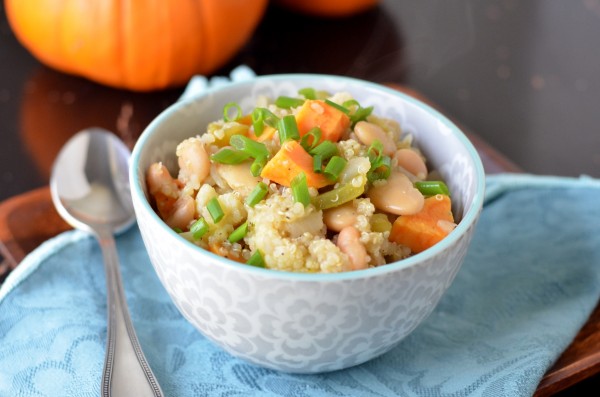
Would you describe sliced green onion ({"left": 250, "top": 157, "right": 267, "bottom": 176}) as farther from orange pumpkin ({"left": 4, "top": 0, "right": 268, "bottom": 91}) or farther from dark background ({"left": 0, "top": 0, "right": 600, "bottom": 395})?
orange pumpkin ({"left": 4, "top": 0, "right": 268, "bottom": 91})

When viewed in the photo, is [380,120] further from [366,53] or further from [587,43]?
[587,43]

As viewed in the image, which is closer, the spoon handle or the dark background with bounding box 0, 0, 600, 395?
the spoon handle

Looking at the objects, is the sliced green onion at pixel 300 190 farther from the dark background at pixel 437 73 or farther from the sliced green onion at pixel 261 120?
the dark background at pixel 437 73

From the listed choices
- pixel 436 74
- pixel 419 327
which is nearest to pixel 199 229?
pixel 419 327

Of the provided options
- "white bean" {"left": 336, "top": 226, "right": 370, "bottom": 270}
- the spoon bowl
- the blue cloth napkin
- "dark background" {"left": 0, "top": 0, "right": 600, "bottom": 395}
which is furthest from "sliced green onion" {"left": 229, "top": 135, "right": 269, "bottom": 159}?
"dark background" {"left": 0, "top": 0, "right": 600, "bottom": 395}

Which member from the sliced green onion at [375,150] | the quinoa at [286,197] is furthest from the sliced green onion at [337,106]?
the sliced green onion at [375,150]

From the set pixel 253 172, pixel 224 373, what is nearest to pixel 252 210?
pixel 253 172

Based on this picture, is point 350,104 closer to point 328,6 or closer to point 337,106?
point 337,106
